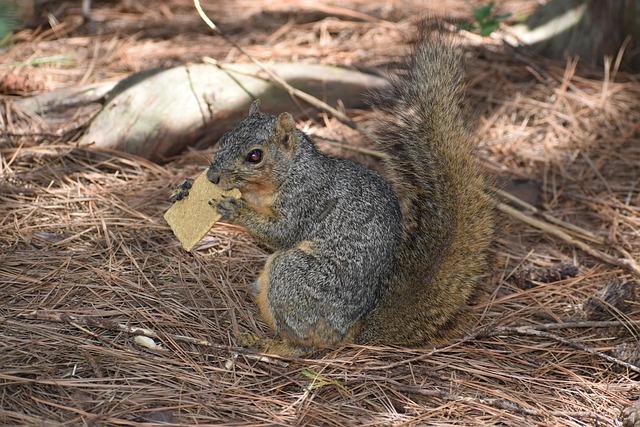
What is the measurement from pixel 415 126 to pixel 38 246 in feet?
5.64

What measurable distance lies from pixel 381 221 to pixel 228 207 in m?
0.63

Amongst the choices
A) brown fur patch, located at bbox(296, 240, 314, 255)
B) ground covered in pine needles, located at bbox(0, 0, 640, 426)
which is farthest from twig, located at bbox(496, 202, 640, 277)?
brown fur patch, located at bbox(296, 240, 314, 255)

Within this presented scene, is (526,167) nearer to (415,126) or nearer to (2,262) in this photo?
(415,126)

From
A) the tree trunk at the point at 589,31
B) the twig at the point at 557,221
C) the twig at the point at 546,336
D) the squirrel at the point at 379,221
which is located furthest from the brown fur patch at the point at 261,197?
the tree trunk at the point at 589,31

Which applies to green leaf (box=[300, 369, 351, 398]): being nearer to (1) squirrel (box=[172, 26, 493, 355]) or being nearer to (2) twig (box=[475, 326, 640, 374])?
(1) squirrel (box=[172, 26, 493, 355])

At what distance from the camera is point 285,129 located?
9.71 ft

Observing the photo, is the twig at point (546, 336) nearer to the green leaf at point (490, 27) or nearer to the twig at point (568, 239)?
the twig at point (568, 239)

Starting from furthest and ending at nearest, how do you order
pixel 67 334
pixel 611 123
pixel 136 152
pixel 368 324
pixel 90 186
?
pixel 611 123 → pixel 136 152 → pixel 90 186 → pixel 368 324 → pixel 67 334

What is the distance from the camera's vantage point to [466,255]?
111 inches

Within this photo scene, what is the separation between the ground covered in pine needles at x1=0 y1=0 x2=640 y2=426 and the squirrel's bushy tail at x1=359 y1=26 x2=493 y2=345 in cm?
15

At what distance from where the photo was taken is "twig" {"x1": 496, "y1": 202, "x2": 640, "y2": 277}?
3402mm

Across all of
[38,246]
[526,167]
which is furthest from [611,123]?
[38,246]

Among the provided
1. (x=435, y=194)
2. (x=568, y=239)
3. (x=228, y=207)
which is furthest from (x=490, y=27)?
(x=228, y=207)

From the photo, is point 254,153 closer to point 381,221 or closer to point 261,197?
point 261,197
